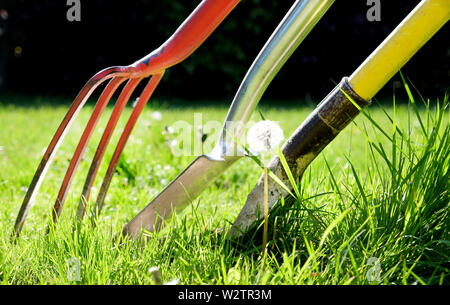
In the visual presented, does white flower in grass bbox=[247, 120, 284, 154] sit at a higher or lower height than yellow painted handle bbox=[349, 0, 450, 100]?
lower

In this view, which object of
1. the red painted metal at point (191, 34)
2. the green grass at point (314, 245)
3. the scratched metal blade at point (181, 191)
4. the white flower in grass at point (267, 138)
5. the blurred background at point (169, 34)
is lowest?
the green grass at point (314, 245)

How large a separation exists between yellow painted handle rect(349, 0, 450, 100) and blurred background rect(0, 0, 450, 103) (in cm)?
474

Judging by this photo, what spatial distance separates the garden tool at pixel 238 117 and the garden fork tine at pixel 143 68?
5.9 inches

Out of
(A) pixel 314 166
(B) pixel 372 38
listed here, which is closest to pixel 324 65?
(B) pixel 372 38

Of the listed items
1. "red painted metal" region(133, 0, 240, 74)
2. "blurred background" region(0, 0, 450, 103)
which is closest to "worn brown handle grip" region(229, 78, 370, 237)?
"red painted metal" region(133, 0, 240, 74)

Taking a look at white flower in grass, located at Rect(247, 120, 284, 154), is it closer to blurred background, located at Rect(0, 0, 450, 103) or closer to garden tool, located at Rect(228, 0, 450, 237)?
garden tool, located at Rect(228, 0, 450, 237)

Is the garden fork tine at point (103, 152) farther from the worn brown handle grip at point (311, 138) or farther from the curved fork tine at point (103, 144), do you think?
the worn brown handle grip at point (311, 138)

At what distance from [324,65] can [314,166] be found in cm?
488

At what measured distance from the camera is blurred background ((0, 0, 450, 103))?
6016mm

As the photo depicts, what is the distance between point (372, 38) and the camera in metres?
5.93

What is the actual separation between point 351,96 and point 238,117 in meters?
0.28

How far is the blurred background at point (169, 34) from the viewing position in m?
6.02

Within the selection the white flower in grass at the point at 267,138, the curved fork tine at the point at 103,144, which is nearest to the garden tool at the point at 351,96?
the white flower in grass at the point at 267,138
